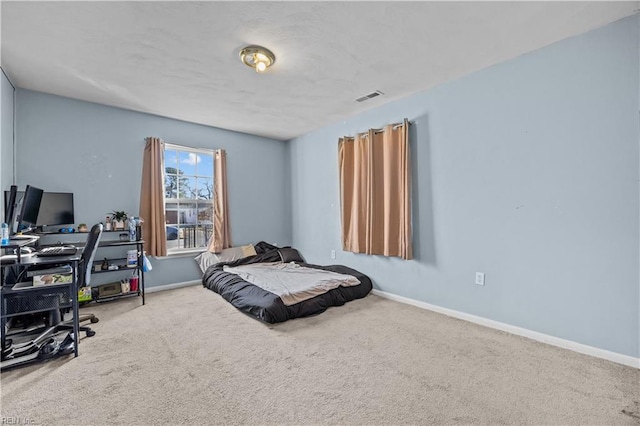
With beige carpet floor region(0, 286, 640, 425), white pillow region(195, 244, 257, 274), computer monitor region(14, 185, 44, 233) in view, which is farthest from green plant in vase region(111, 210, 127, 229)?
beige carpet floor region(0, 286, 640, 425)

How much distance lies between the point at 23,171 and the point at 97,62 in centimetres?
164

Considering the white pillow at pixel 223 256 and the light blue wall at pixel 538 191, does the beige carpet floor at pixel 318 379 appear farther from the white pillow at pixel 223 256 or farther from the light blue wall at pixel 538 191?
the white pillow at pixel 223 256

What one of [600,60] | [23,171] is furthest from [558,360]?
[23,171]

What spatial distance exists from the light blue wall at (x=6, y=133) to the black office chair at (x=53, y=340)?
0.98m

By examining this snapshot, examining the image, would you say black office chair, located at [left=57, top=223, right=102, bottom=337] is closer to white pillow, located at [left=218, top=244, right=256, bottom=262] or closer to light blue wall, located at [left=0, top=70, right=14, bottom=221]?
light blue wall, located at [left=0, top=70, right=14, bottom=221]

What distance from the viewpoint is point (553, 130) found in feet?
7.84

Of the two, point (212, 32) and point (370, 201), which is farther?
point (370, 201)

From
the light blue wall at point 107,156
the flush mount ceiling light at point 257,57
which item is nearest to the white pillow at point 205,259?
the light blue wall at point 107,156

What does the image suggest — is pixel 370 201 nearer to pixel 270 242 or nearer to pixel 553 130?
pixel 553 130

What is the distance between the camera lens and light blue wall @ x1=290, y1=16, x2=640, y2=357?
2100 millimetres

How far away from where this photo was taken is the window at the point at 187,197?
4.34 m

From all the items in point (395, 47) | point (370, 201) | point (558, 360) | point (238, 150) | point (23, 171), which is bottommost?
point (558, 360)

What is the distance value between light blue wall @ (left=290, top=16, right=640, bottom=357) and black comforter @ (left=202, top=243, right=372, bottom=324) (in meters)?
0.66

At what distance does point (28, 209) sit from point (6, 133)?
3.21ft
